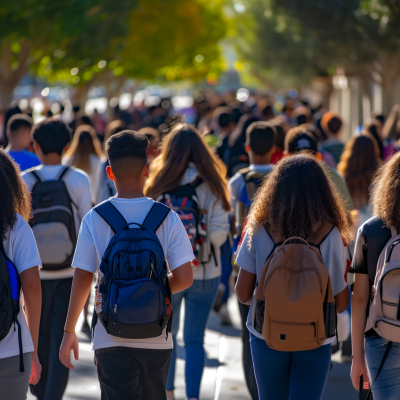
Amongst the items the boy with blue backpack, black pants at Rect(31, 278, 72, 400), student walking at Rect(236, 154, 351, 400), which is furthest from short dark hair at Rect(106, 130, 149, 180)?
black pants at Rect(31, 278, 72, 400)

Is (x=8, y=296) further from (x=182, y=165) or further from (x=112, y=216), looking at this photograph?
(x=182, y=165)

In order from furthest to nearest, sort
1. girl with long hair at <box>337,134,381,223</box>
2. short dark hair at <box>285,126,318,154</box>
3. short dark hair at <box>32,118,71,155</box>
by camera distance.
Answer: girl with long hair at <box>337,134,381,223</box>, short dark hair at <box>285,126,318,154</box>, short dark hair at <box>32,118,71,155</box>

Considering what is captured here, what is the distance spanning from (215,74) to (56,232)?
40418 millimetres

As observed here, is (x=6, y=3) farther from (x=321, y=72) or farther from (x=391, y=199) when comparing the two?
(x=321, y=72)

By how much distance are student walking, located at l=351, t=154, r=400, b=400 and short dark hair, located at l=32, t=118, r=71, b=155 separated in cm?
226

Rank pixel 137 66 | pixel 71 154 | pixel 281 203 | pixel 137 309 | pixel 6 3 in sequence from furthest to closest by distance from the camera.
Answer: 1. pixel 137 66
2. pixel 6 3
3. pixel 71 154
4. pixel 281 203
5. pixel 137 309

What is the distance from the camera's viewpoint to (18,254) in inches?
113

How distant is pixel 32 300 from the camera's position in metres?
2.93

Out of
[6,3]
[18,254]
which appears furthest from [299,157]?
[6,3]

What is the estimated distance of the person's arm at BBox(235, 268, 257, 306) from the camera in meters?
3.13

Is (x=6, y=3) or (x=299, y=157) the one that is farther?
(x=6, y=3)

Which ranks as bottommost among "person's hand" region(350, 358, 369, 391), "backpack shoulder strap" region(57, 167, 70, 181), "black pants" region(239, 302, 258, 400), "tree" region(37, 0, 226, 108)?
"black pants" region(239, 302, 258, 400)

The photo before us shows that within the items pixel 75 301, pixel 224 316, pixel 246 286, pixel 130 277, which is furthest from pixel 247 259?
pixel 224 316

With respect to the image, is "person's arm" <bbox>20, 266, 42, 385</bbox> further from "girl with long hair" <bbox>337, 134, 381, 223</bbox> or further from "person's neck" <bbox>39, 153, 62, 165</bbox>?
"girl with long hair" <bbox>337, 134, 381, 223</bbox>
